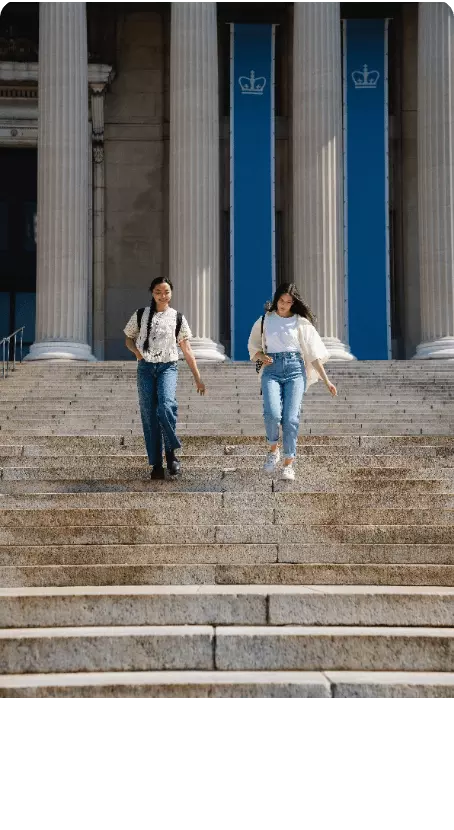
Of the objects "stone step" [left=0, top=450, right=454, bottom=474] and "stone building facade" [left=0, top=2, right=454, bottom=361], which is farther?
"stone building facade" [left=0, top=2, right=454, bottom=361]

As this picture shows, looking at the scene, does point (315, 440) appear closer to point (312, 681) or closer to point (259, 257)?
point (312, 681)

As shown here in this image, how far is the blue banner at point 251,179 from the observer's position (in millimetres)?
25781

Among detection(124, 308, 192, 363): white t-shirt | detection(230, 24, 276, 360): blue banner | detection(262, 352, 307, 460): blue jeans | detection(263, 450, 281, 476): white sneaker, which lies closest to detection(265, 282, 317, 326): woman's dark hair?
detection(262, 352, 307, 460): blue jeans

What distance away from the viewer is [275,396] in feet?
35.4

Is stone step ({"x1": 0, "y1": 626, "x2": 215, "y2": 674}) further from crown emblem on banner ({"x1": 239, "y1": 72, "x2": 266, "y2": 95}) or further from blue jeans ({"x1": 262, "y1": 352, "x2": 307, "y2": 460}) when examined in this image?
crown emblem on banner ({"x1": 239, "y1": 72, "x2": 266, "y2": 95})

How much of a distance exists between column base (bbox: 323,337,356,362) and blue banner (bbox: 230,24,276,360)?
2.23m

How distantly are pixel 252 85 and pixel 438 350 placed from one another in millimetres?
8080

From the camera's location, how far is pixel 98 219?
96.5ft

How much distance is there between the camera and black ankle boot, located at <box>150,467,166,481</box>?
10.8 metres

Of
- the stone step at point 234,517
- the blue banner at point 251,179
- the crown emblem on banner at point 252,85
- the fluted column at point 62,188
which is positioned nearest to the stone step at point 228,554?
the stone step at point 234,517

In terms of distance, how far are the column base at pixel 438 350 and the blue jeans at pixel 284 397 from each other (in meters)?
13.7

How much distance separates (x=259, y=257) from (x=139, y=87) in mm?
7321

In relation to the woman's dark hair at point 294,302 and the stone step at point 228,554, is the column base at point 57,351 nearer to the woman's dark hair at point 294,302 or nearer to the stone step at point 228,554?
→ the woman's dark hair at point 294,302

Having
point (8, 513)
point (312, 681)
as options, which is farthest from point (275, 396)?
point (312, 681)
